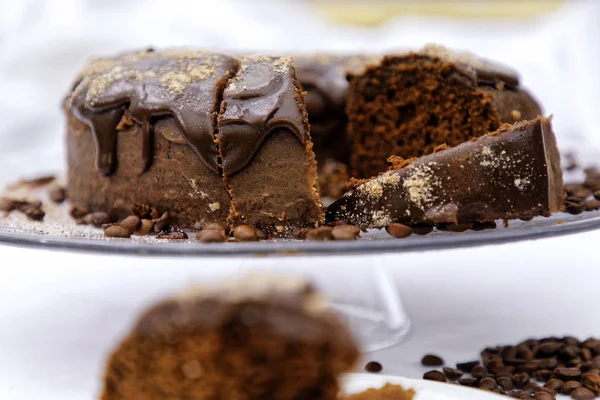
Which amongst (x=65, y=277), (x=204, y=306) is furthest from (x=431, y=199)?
(x=65, y=277)

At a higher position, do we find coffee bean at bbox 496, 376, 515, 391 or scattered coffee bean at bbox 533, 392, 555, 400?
scattered coffee bean at bbox 533, 392, 555, 400

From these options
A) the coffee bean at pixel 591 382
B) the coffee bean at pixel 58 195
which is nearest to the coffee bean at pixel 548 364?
the coffee bean at pixel 591 382

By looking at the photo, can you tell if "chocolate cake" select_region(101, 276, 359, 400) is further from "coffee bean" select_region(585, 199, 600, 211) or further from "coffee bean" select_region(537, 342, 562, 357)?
"coffee bean" select_region(585, 199, 600, 211)

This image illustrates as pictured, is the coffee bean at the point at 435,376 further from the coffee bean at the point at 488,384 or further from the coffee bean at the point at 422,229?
the coffee bean at the point at 422,229

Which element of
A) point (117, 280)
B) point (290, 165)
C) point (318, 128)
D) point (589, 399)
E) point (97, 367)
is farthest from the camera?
point (318, 128)

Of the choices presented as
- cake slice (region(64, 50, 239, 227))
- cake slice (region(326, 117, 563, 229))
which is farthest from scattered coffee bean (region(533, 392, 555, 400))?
cake slice (region(64, 50, 239, 227))

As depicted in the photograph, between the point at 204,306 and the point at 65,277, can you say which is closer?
the point at 204,306

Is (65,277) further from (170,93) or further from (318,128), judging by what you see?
(318,128)
